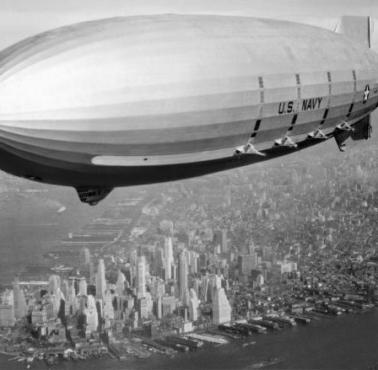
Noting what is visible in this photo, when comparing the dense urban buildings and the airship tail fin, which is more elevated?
the airship tail fin

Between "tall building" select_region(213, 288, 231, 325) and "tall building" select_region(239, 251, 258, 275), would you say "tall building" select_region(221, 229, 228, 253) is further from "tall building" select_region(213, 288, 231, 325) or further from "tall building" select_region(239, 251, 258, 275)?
"tall building" select_region(213, 288, 231, 325)

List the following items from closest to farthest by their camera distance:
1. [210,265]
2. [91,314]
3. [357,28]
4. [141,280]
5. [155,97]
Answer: [155,97] < [357,28] < [141,280] < [91,314] < [210,265]

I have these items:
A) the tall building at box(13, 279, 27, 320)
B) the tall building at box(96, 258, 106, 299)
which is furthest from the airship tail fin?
the tall building at box(13, 279, 27, 320)

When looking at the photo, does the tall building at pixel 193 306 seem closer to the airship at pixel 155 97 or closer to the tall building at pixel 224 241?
the tall building at pixel 224 241

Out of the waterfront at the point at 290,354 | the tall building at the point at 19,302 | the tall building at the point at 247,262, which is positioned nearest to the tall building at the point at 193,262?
the tall building at the point at 247,262

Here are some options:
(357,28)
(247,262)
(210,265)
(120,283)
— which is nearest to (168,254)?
(210,265)

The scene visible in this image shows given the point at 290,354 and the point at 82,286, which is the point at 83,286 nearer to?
the point at 82,286
